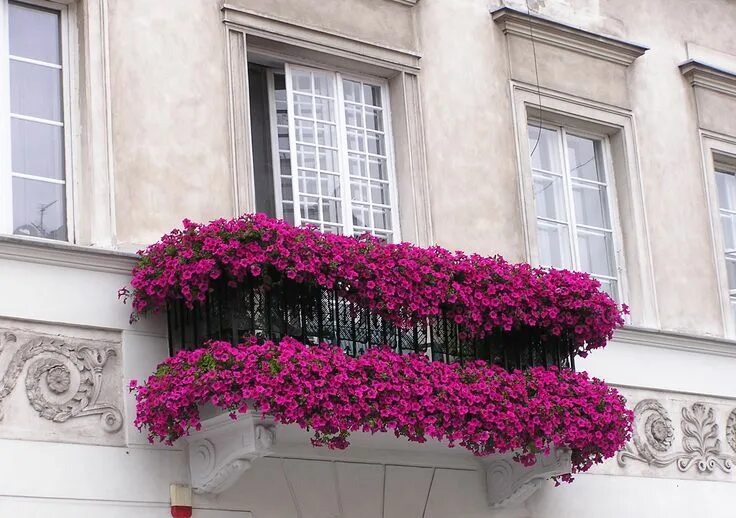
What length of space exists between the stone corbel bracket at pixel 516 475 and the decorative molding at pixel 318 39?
3078 mm

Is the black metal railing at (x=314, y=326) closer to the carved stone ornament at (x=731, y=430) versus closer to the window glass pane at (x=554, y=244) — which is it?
the window glass pane at (x=554, y=244)

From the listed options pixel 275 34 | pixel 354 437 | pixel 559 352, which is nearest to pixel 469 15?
pixel 275 34

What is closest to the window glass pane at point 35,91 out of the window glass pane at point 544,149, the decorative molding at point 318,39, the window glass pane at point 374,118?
the decorative molding at point 318,39

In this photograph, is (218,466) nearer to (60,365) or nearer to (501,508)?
(60,365)

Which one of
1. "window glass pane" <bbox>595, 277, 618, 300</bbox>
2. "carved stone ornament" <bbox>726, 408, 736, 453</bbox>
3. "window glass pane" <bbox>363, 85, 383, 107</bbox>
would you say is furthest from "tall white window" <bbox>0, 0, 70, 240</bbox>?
"carved stone ornament" <bbox>726, 408, 736, 453</bbox>

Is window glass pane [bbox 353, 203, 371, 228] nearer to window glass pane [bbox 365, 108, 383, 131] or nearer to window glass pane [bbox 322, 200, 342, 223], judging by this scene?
window glass pane [bbox 322, 200, 342, 223]

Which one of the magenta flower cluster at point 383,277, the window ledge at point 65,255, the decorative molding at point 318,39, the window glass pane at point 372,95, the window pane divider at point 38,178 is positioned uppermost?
the decorative molding at point 318,39

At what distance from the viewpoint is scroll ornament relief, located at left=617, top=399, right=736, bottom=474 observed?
1261 centimetres

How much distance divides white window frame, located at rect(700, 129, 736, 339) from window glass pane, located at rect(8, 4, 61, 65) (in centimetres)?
599

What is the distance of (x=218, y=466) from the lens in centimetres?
1002

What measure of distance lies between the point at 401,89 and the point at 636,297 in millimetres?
2707

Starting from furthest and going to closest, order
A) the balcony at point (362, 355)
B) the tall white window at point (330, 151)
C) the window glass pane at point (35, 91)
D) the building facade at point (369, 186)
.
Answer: the tall white window at point (330, 151)
the window glass pane at point (35, 91)
the building facade at point (369, 186)
the balcony at point (362, 355)

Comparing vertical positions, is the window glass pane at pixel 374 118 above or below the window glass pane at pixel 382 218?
above

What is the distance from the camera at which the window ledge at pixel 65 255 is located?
32.0 ft
